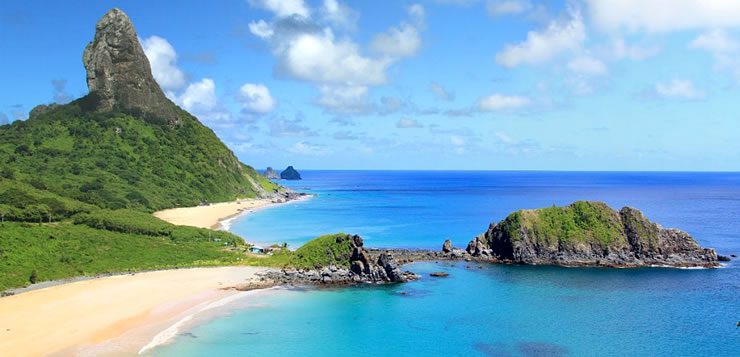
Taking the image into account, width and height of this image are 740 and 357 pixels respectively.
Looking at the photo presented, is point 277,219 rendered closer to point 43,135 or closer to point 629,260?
point 43,135

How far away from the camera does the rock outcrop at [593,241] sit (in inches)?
3814

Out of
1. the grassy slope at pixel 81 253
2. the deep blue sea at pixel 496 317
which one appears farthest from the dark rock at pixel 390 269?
the grassy slope at pixel 81 253

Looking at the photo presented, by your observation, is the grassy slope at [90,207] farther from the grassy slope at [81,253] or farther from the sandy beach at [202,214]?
the sandy beach at [202,214]

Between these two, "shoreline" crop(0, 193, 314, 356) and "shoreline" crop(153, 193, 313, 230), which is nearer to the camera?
"shoreline" crop(0, 193, 314, 356)

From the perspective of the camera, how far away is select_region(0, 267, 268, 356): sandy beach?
52906mm

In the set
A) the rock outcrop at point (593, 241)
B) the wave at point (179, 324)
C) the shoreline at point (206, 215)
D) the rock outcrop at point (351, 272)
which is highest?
the shoreline at point (206, 215)

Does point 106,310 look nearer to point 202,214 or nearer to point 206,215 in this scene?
point 206,215

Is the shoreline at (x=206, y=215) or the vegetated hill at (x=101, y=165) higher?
the vegetated hill at (x=101, y=165)

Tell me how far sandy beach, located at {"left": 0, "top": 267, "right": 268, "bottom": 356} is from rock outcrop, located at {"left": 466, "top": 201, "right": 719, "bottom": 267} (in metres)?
48.7

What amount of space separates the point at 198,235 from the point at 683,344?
290 feet

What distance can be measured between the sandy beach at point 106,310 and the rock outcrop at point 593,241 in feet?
160

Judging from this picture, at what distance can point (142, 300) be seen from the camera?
227ft

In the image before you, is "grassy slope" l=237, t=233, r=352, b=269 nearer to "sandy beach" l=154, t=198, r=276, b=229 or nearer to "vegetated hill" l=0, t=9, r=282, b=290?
Answer: "vegetated hill" l=0, t=9, r=282, b=290

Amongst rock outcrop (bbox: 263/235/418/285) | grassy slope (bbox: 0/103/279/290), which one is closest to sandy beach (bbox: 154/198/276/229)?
grassy slope (bbox: 0/103/279/290)
